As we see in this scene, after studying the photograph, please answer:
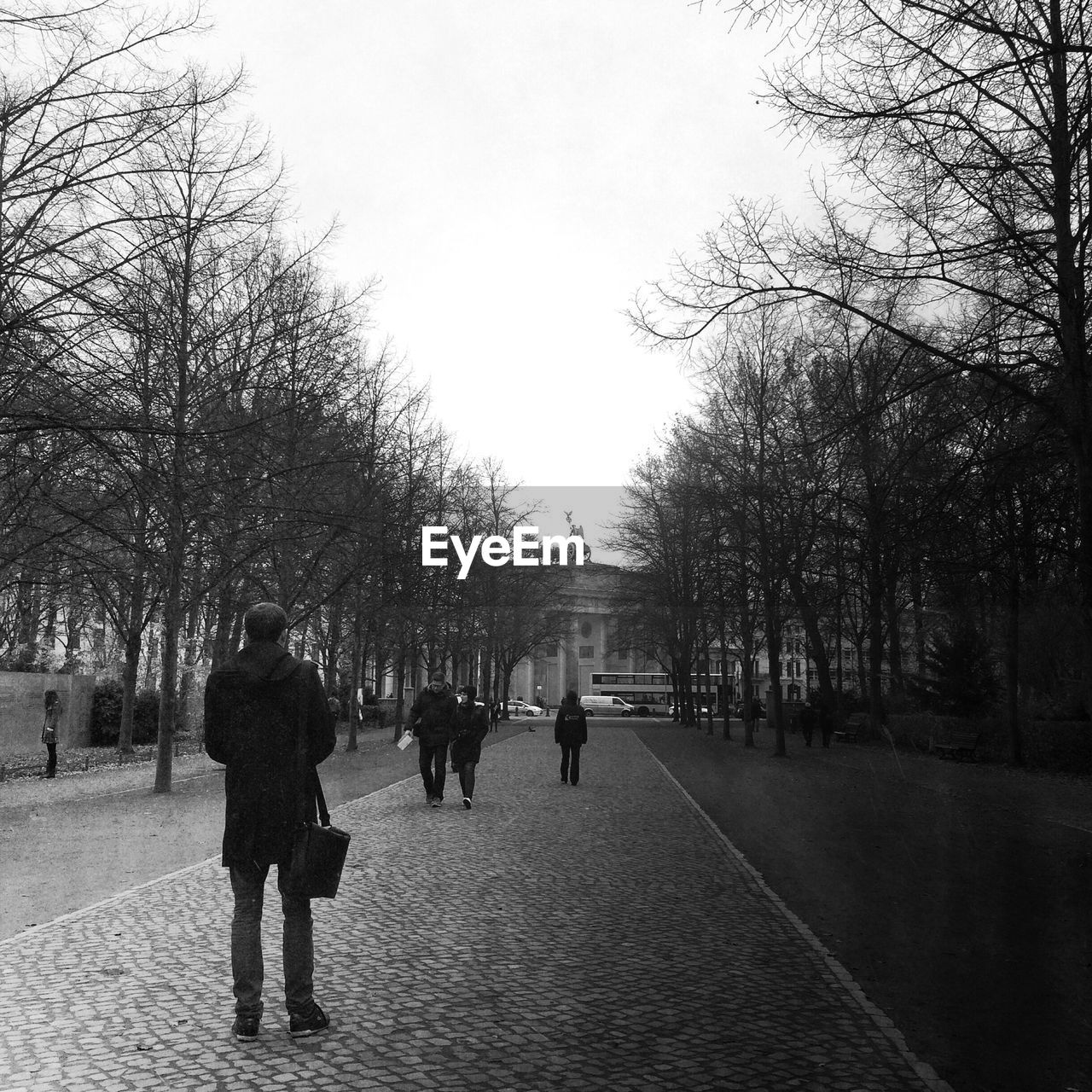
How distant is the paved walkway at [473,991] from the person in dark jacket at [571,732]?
9268 mm

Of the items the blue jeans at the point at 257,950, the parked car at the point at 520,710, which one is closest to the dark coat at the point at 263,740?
the blue jeans at the point at 257,950

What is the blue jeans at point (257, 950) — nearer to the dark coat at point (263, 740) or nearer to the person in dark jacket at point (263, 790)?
the person in dark jacket at point (263, 790)

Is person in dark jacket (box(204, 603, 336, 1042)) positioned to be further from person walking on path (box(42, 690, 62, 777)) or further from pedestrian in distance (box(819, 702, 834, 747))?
pedestrian in distance (box(819, 702, 834, 747))

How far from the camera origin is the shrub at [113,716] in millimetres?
31422

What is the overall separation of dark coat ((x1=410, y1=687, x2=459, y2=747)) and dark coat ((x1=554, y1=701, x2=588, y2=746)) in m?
4.13

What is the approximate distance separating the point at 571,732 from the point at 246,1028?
15.4 m

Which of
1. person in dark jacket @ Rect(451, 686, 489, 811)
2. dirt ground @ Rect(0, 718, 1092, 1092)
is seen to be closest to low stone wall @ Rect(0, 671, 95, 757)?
dirt ground @ Rect(0, 718, 1092, 1092)

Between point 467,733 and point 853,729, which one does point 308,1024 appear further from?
point 853,729

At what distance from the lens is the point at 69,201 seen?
998cm

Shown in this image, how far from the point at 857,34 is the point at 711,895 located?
6547 millimetres

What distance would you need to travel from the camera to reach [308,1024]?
5359 millimetres

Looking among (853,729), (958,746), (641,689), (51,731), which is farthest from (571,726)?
(641,689)

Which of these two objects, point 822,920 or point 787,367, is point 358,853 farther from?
point 787,367

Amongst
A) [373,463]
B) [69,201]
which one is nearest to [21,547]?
[373,463]
